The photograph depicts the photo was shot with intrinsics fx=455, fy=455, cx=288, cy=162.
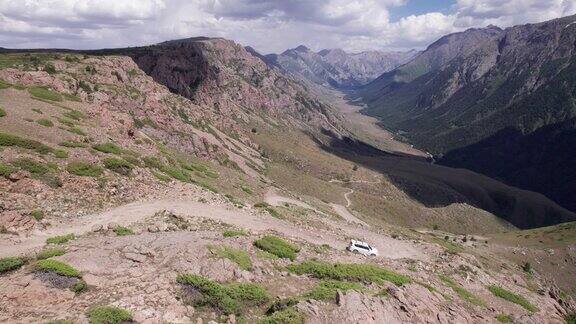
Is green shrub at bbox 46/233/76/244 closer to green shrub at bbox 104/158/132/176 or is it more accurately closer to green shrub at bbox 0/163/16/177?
green shrub at bbox 0/163/16/177

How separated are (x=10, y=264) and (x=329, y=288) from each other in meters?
16.8

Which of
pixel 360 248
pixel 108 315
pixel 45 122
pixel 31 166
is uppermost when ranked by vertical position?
pixel 45 122

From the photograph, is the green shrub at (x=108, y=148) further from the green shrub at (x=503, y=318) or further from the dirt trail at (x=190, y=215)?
the green shrub at (x=503, y=318)

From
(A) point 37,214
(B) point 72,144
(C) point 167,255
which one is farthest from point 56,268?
(B) point 72,144

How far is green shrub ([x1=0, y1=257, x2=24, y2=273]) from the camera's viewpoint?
23.3 m

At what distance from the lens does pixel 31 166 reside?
39.3 metres

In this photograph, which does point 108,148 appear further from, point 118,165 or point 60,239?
point 60,239

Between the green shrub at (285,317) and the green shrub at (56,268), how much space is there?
9.65m

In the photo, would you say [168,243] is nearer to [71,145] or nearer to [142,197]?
[142,197]

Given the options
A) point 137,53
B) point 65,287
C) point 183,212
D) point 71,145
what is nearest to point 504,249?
point 183,212

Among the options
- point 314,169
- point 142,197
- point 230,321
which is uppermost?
point 230,321

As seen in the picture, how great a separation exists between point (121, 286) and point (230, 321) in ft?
19.0

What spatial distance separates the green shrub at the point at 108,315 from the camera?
756 inches

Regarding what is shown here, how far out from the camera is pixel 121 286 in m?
22.5
